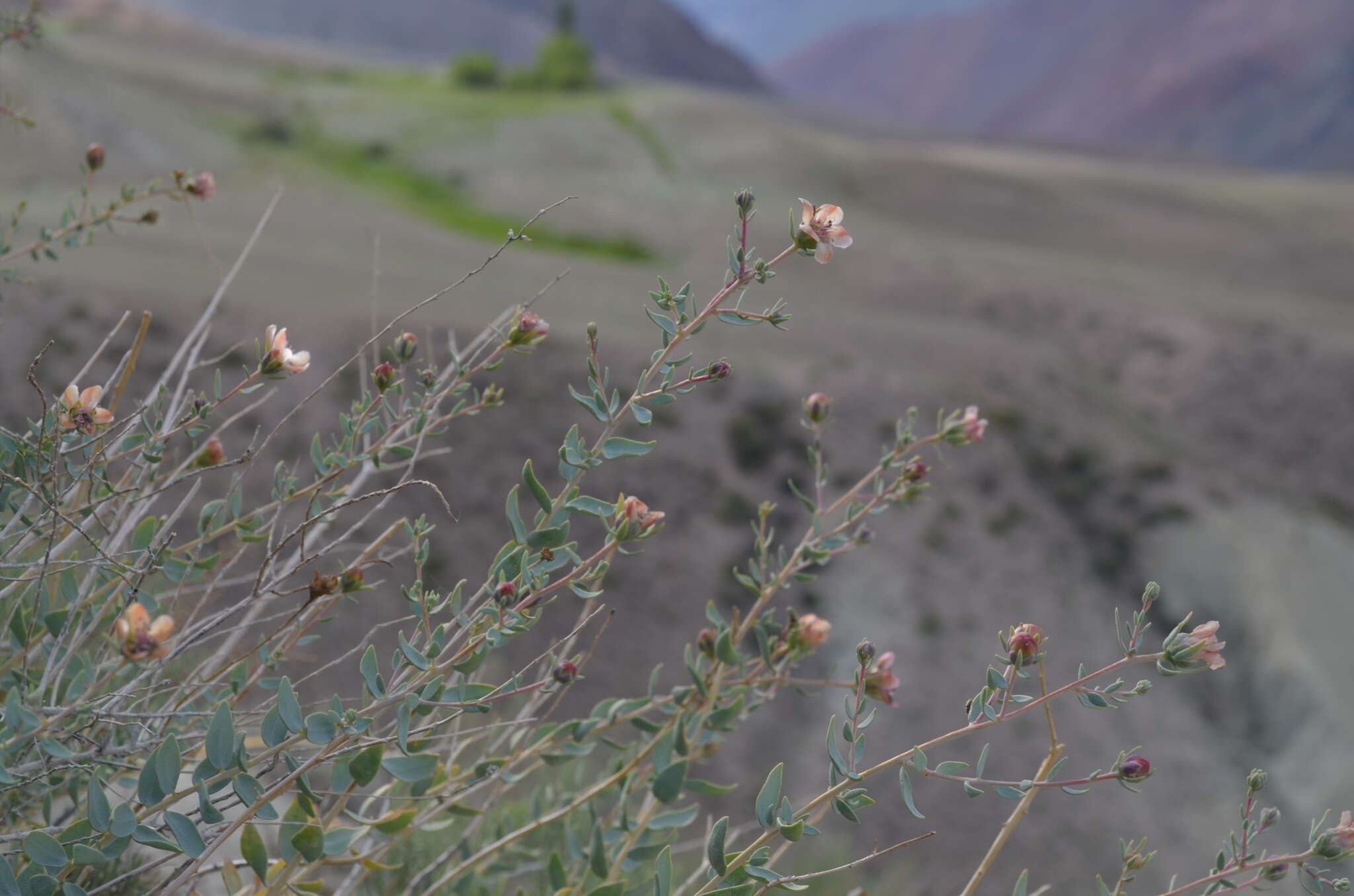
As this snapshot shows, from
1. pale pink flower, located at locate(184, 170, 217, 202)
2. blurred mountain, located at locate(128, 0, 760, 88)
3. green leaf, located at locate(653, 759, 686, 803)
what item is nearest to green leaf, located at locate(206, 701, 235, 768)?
green leaf, located at locate(653, 759, 686, 803)

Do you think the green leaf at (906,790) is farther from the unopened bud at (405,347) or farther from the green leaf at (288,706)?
the unopened bud at (405,347)

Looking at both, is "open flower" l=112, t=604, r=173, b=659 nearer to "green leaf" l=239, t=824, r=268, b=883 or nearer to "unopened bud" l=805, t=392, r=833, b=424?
"green leaf" l=239, t=824, r=268, b=883

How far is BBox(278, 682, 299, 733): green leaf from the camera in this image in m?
1.40

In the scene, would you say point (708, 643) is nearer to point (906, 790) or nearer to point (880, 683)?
point (880, 683)

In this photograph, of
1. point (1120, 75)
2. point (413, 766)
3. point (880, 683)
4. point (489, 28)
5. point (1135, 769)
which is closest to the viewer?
point (1135, 769)

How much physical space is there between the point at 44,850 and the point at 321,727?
381mm

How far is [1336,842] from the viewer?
1307 millimetres

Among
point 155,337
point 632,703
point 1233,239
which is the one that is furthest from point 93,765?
point 1233,239

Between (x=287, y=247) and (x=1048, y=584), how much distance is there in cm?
1327

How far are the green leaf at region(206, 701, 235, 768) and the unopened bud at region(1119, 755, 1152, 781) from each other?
1.27 meters

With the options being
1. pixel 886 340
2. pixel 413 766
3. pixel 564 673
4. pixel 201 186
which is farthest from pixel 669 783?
pixel 886 340

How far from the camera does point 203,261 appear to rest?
14781 millimetres

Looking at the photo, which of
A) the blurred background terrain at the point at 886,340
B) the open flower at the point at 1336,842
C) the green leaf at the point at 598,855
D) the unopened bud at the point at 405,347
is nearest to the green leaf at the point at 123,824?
the green leaf at the point at 598,855

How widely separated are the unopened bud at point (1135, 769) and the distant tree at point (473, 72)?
4116 cm
